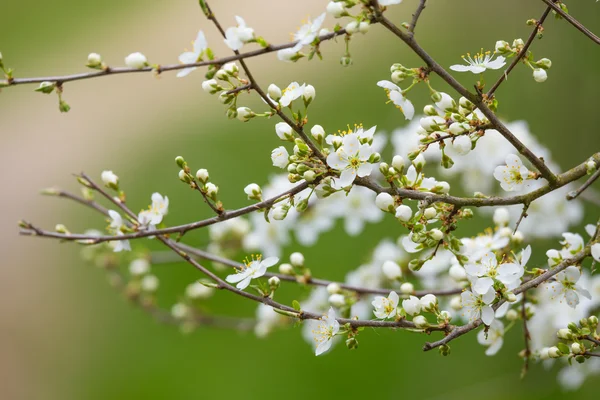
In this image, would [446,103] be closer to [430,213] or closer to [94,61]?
[430,213]

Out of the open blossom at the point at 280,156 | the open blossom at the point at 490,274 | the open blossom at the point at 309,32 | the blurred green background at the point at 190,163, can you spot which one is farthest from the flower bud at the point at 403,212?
the blurred green background at the point at 190,163

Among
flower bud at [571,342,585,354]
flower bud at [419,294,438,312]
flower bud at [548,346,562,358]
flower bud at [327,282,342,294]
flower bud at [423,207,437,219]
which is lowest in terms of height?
flower bud at [571,342,585,354]

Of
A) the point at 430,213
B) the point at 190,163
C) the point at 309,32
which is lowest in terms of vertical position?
the point at 430,213

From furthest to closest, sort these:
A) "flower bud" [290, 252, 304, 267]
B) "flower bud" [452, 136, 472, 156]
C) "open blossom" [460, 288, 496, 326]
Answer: "flower bud" [290, 252, 304, 267] → "flower bud" [452, 136, 472, 156] → "open blossom" [460, 288, 496, 326]

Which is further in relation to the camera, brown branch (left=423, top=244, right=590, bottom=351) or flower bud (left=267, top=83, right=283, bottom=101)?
flower bud (left=267, top=83, right=283, bottom=101)

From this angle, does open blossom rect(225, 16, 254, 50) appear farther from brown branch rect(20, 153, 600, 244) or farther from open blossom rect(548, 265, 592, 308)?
open blossom rect(548, 265, 592, 308)

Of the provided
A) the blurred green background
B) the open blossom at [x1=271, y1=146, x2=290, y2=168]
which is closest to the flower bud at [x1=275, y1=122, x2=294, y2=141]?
the open blossom at [x1=271, y1=146, x2=290, y2=168]

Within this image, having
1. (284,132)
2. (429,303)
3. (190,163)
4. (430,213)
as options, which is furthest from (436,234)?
(190,163)
